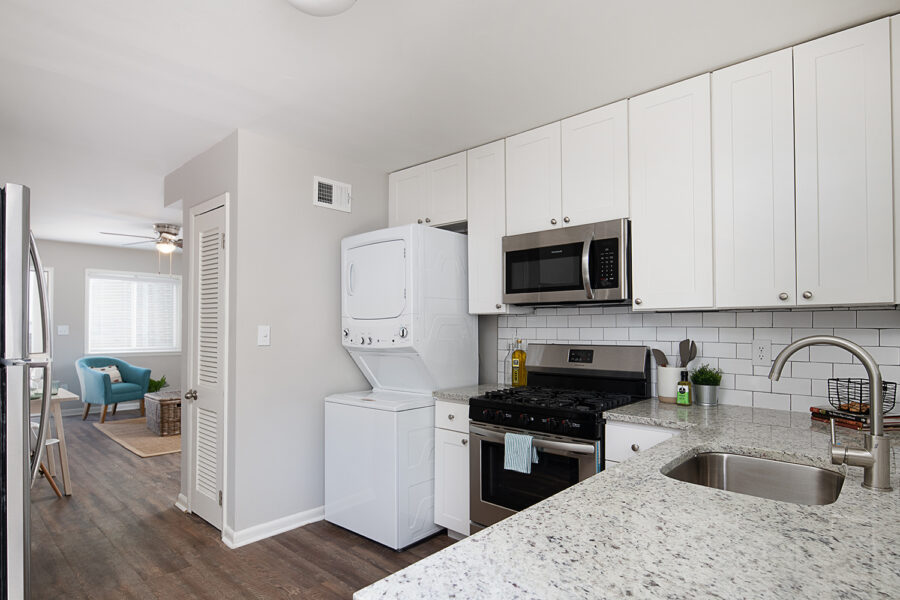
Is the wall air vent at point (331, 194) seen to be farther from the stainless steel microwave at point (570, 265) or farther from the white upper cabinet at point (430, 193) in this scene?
the stainless steel microwave at point (570, 265)

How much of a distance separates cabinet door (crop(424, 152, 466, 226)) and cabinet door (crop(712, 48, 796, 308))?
1.50 metres

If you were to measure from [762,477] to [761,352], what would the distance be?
3.39ft

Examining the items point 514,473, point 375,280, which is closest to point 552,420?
point 514,473

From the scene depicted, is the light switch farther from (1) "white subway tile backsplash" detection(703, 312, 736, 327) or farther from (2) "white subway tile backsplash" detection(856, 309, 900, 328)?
(2) "white subway tile backsplash" detection(856, 309, 900, 328)

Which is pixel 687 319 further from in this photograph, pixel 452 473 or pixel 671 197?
pixel 452 473

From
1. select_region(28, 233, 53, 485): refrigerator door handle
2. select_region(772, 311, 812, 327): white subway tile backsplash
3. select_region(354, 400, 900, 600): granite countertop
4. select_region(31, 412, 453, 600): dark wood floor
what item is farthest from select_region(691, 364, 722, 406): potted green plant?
select_region(28, 233, 53, 485): refrigerator door handle

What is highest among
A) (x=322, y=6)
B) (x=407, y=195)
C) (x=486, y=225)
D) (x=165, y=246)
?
(x=322, y=6)

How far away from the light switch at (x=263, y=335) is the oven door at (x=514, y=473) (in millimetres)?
1324

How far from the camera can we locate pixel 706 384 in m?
2.50

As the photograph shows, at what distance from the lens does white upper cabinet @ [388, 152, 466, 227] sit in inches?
131

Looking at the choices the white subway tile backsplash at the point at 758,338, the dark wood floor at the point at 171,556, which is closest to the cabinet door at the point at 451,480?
the dark wood floor at the point at 171,556

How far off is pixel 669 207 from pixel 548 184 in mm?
679

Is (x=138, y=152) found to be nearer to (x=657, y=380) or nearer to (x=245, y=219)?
(x=245, y=219)

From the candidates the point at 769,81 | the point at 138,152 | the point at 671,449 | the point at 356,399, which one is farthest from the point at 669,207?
the point at 138,152
